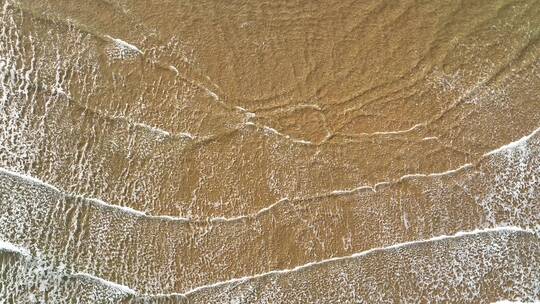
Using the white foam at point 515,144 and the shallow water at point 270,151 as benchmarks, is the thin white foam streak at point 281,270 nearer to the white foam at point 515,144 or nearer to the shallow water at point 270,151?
the shallow water at point 270,151

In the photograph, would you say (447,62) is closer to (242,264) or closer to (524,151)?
(524,151)

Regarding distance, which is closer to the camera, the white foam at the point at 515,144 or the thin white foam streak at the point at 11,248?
the thin white foam streak at the point at 11,248

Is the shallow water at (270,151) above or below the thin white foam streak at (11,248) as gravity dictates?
above

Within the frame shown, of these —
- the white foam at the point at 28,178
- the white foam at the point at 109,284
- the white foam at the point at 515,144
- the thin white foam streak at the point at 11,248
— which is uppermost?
the white foam at the point at 515,144

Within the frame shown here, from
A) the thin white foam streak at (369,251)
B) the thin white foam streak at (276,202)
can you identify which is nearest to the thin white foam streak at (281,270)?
the thin white foam streak at (369,251)

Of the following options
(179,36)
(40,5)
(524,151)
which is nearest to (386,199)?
(524,151)

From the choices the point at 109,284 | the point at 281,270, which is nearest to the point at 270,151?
the point at 281,270

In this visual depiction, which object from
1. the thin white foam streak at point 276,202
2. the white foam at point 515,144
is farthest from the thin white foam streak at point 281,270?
the white foam at point 515,144

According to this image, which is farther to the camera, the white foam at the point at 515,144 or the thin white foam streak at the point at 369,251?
the white foam at the point at 515,144

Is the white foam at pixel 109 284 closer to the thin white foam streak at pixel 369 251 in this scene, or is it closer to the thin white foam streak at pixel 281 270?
the thin white foam streak at pixel 281 270

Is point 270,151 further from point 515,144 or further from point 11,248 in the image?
point 11,248

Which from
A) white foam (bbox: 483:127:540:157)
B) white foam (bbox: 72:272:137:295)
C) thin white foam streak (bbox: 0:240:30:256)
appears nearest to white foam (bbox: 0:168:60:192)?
thin white foam streak (bbox: 0:240:30:256)

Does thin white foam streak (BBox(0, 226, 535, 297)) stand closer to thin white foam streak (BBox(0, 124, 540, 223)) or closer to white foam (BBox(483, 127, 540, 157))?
thin white foam streak (BBox(0, 124, 540, 223))
